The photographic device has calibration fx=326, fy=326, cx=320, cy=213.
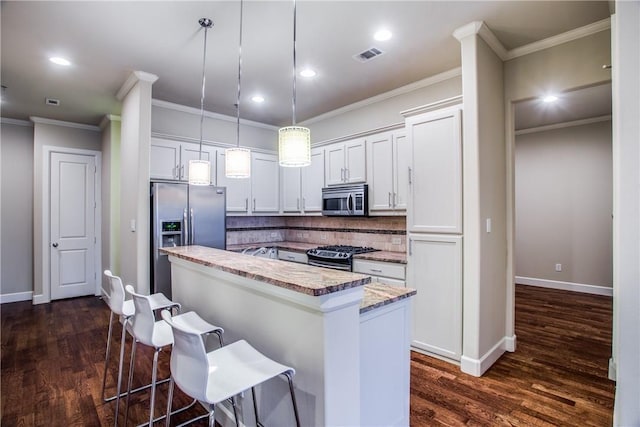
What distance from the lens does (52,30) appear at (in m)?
2.58

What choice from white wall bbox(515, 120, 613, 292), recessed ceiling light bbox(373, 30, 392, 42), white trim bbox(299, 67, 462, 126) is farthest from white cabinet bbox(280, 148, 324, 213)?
white wall bbox(515, 120, 613, 292)

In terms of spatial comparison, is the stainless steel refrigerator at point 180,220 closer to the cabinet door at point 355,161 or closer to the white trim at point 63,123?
the cabinet door at point 355,161

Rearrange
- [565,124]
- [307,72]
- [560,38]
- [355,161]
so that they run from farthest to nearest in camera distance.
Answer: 1. [565,124]
2. [355,161]
3. [307,72]
4. [560,38]

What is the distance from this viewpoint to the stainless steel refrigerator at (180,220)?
3.47 meters

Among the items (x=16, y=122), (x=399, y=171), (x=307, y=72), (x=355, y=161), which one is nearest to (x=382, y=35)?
(x=307, y=72)

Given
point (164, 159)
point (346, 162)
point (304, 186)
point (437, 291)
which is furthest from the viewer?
point (304, 186)

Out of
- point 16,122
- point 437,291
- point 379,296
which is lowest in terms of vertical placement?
point 437,291

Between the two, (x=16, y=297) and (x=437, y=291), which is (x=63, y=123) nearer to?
(x=16, y=297)

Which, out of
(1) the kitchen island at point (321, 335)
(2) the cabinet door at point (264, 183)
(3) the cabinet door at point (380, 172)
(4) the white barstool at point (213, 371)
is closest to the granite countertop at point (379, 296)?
(1) the kitchen island at point (321, 335)

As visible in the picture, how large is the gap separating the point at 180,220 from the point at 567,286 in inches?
239

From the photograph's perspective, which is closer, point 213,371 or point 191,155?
point 213,371

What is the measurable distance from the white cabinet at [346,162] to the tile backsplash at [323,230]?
0.62 metres

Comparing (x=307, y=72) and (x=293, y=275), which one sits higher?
(x=307, y=72)

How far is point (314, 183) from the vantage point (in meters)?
4.69
